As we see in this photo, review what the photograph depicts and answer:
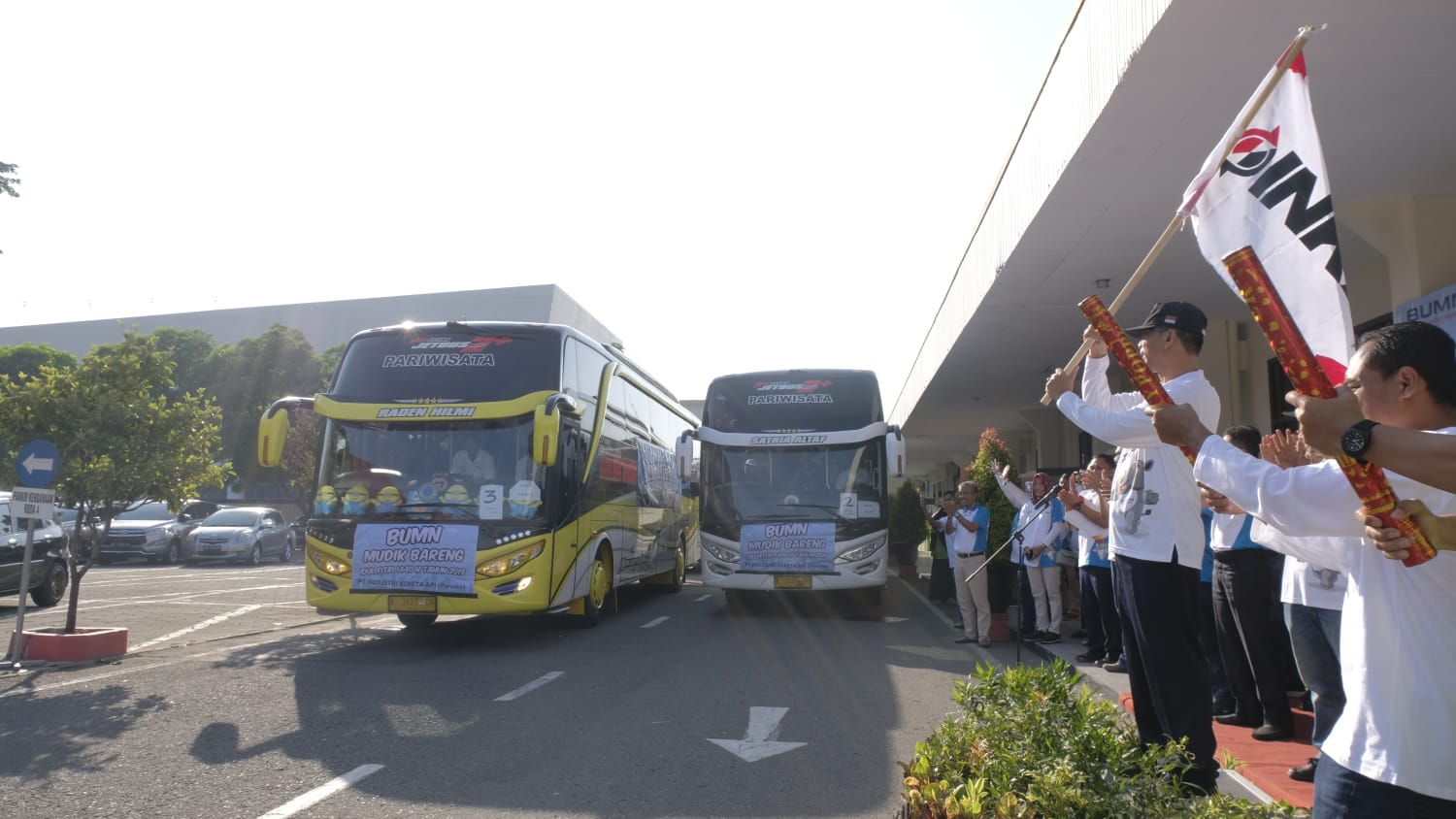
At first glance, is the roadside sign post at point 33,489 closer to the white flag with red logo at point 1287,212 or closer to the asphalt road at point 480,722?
the asphalt road at point 480,722

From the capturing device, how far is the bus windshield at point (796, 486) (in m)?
13.9

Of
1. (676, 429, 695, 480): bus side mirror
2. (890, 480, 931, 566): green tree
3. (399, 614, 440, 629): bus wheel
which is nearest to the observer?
(399, 614, 440, 629): bus wheel

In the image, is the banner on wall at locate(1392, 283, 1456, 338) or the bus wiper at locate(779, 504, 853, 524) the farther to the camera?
the bus wiper at locate(779, 504, 853, 524)

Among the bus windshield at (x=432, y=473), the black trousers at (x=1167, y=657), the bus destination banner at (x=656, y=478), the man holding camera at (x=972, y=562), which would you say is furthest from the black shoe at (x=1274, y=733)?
the bus destination banner at (x=656, y=478)

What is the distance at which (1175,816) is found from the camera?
3.23 metres

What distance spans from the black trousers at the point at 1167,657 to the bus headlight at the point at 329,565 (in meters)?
8.34

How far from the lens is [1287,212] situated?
3043 millimetres

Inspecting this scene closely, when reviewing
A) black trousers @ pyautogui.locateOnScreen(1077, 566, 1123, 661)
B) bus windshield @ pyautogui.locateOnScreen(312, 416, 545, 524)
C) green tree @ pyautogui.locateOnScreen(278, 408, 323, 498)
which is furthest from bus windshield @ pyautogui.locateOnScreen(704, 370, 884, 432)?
green tree @ pyautogui.locateOnScreen(278, 408, 323, 498)

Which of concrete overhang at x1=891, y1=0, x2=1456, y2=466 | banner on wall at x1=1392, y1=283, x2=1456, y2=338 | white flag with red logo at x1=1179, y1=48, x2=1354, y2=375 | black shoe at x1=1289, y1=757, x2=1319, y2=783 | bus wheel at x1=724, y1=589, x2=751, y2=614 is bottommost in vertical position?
bus wheel at x1=724, y1=589, x2=751, y2=614

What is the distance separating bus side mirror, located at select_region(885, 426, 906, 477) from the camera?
13.9 m

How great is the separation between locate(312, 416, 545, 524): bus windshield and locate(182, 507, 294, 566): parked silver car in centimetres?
1832

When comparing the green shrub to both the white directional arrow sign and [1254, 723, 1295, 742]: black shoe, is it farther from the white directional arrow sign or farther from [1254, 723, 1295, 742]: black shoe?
[1254, 723, 1295, 742]: black shoe

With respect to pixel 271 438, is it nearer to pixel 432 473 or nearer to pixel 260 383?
pixel 432 473

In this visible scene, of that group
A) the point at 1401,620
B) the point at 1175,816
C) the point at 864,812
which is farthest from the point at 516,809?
the point at 1401,620
